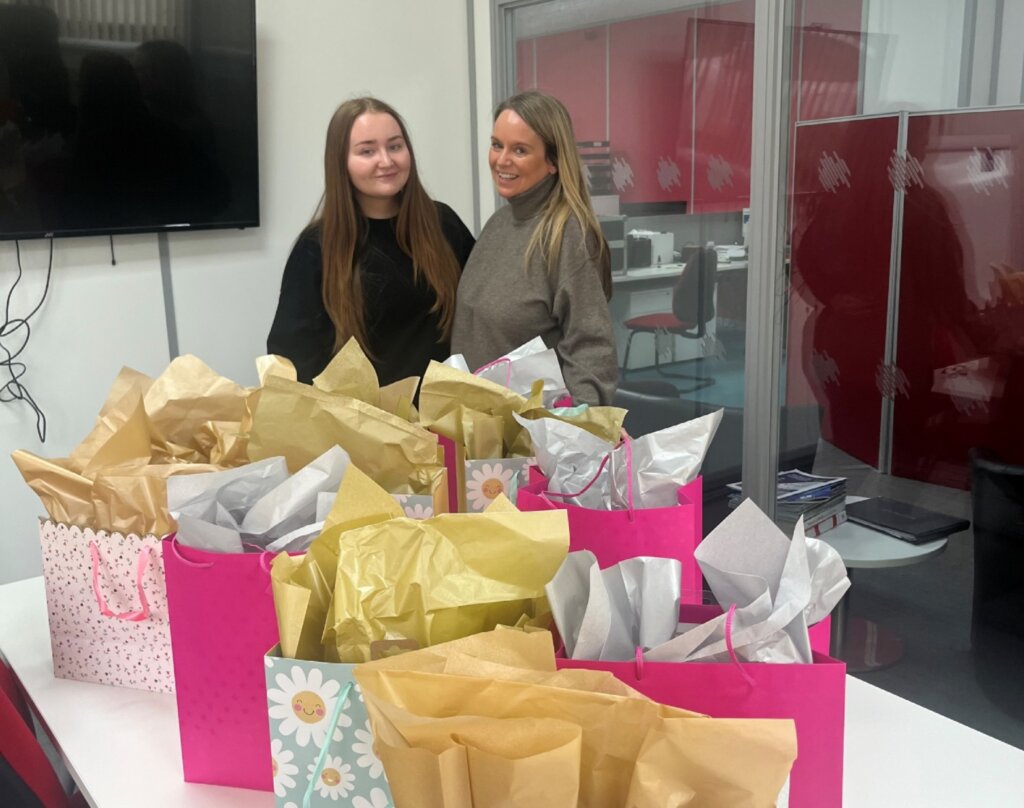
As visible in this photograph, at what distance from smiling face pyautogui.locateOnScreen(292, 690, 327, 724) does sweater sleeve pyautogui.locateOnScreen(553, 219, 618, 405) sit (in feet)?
4.26

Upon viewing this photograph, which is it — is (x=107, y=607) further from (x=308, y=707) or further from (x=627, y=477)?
(x=627, y=477)

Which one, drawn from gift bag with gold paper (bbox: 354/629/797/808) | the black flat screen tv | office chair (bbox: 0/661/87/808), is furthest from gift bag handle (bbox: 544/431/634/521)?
the black flat screen tv

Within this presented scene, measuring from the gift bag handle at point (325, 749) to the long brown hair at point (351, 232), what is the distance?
1.48m

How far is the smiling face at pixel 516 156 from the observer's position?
219 centimetres

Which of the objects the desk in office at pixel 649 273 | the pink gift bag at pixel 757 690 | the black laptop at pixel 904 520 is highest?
the desk in office at pixel 649 273

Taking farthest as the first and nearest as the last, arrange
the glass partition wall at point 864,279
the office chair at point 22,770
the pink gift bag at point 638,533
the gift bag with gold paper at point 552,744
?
the glass partition wall at point 864,279
the pink gift bag at point 638,533
the office chair at point 22,770
the gift bag with gold paper at point 552,744

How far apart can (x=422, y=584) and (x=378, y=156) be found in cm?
157

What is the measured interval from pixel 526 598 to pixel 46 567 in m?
0.76

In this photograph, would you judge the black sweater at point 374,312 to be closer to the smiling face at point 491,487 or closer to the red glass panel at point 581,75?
the smiling face at point 491,487

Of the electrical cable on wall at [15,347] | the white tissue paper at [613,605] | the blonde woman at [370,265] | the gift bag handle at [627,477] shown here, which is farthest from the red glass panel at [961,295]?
the electrical cable on wall at [15,347]

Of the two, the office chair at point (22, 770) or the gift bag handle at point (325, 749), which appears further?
the office chair at point (22, 770)

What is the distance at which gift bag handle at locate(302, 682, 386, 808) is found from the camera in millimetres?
876

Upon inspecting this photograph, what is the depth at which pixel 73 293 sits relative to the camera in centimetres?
316

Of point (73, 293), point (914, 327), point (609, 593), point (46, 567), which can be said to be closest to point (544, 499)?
point (609, 593)
